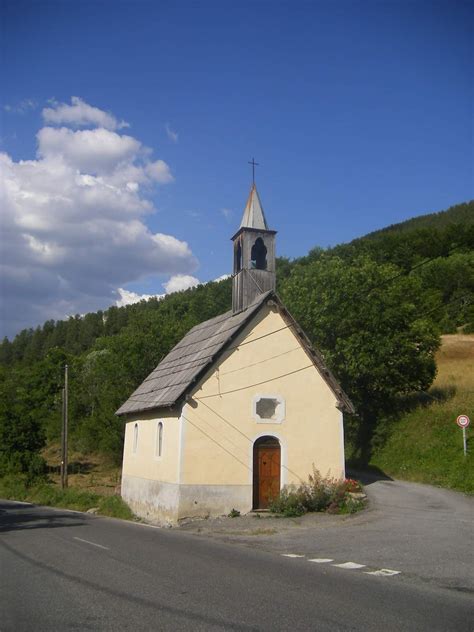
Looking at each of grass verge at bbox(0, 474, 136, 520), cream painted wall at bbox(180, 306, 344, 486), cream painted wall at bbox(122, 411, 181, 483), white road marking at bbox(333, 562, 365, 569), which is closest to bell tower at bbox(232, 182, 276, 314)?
cream painted wall at bbox(180, 306, 344, 486)

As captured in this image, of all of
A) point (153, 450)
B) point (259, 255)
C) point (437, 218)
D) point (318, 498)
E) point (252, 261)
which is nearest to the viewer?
point (318, 498)

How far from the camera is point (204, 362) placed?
19.4 m

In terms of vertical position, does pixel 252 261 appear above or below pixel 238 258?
below

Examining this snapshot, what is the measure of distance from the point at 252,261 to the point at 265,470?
821cm

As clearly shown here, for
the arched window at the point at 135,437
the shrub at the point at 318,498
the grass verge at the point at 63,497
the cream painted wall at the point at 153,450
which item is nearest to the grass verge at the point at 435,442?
the shrub at the point at 318,498

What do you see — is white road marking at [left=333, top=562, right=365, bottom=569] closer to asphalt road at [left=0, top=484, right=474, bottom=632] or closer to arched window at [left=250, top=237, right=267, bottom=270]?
asphalt road at [left=0, top=484, right=474, bottom=632]

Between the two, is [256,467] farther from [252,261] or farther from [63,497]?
[63,497]

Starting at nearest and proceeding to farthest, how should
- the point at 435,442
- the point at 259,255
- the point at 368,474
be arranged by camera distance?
the point at 259,255 < the point at 435,442 < the point at 368,474

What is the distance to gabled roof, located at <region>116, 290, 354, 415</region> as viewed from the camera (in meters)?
19.4

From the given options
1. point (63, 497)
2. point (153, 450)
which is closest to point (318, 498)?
point (153, 450)

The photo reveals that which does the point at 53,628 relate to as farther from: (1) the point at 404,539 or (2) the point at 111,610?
(1) the point at 404,539

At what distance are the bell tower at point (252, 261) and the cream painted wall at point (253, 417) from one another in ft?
5.86

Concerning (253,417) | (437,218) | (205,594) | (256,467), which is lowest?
(205,594)

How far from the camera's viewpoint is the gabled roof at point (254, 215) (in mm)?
23219
